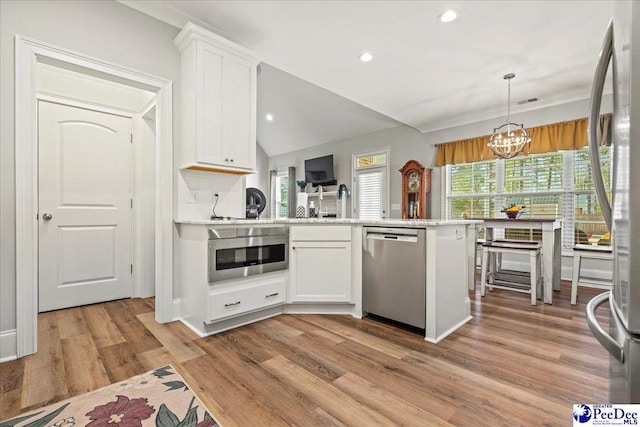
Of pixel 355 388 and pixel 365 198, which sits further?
pixel 365 198

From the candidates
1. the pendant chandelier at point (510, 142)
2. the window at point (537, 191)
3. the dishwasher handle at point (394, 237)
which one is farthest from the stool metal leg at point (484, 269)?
the dishwasher handle at point (394, 237)

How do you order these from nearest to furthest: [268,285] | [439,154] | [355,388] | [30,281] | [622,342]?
[622,342], [355,388], [30,281], [268,285], [439,154]

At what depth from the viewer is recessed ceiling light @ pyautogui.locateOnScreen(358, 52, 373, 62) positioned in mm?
3221

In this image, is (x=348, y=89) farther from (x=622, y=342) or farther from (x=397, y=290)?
(x=622, y=342)

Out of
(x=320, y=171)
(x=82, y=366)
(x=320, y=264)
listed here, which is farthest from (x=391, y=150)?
(x=82, y=366)

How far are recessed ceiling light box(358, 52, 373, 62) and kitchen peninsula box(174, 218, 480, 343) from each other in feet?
6.11

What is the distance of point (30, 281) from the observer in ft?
6.40

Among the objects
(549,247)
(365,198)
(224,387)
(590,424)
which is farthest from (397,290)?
(365,198)

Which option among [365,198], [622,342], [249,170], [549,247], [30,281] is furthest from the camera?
[365,198]

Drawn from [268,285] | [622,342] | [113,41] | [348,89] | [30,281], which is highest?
[348,89]

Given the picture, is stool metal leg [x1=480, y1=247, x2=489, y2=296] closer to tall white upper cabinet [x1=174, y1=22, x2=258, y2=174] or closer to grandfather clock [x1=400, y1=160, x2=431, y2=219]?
grandfather clock [x1=400, y1=160, x2=431, y2=219]

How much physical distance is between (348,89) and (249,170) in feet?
6.86

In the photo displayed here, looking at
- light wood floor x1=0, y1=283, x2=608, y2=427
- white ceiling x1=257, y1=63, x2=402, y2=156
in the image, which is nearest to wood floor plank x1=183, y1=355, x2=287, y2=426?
light wood floor x1=0, y1=283, x2=608, y2=427

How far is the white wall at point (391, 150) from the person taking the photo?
217 inches
